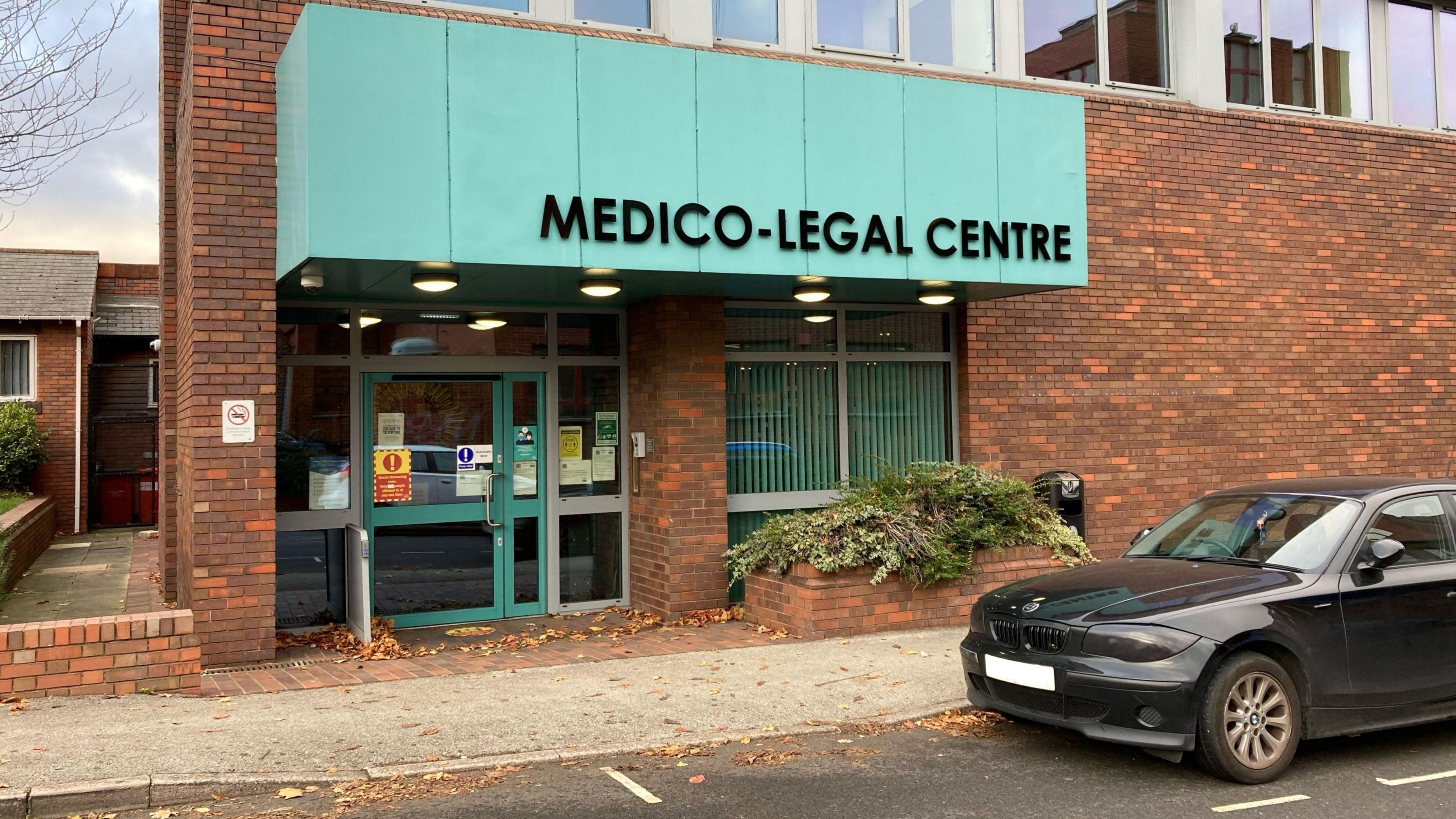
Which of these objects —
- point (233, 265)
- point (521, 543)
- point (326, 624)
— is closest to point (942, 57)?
point (521, 543)

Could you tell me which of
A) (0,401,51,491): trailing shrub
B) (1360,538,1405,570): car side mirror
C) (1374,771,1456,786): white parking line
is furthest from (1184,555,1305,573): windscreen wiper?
(0,401,51,491): trailing shrub

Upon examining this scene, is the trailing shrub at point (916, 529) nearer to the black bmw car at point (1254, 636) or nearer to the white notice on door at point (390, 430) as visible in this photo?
the black bmw car at point (1254, 636)

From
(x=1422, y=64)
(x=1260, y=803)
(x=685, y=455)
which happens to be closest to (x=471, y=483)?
(x=685, y=455)

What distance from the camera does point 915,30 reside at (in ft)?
35.6

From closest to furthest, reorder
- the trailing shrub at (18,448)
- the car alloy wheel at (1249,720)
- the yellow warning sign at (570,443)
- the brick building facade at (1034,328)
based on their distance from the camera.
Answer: the car alloy wheel at (1249,720), the brick building facade at (1034,328), the yellow warning sign at (570,443), the trailing shrub at (18,448)

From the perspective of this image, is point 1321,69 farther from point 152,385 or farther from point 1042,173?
point 152,385

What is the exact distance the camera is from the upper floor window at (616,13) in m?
9.61

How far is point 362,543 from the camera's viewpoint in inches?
327

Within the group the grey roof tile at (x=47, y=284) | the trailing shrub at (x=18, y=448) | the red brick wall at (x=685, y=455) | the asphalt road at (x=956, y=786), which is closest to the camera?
the asphalt road at (x=956, y=786)

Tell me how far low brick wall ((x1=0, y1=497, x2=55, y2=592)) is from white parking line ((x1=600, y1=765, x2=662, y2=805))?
24.3 feet

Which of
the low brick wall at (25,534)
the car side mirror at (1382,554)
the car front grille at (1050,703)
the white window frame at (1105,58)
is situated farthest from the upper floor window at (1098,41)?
the low brick wall at (25,534)

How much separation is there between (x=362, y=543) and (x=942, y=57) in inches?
272

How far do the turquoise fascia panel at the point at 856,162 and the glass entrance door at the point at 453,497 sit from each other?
10.0 feet

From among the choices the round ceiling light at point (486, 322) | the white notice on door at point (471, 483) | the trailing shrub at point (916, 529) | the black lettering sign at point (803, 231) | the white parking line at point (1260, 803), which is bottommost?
the white parking line at point (1260, 803)
